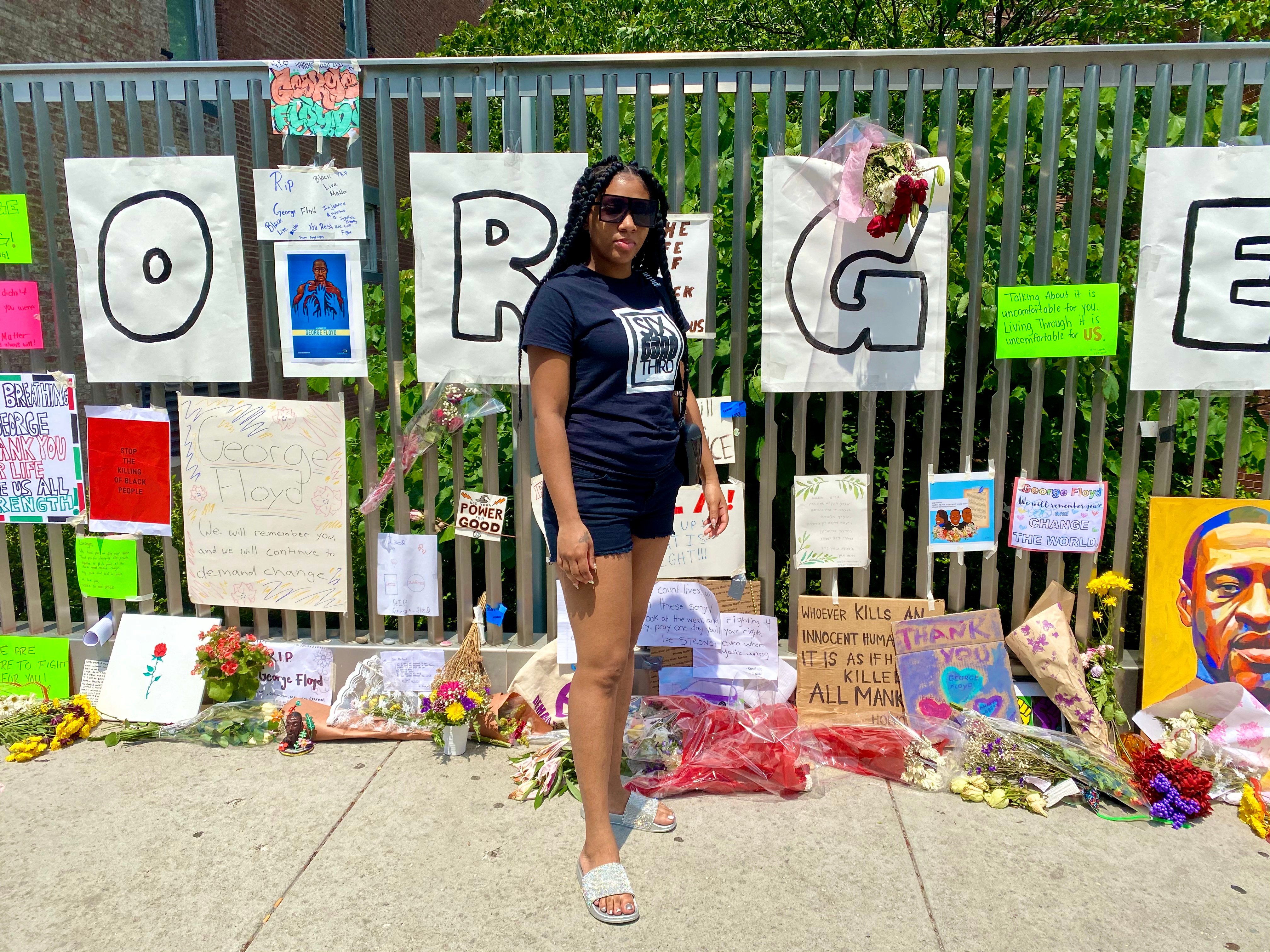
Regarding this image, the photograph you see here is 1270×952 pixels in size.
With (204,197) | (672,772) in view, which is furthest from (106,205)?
(672,772)

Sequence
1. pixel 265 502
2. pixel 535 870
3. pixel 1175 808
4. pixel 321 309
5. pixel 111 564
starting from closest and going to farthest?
pixel 535 870 < pixel 1175 808 < pixel 321 309 < pixel 265 502 < pixel 111 564

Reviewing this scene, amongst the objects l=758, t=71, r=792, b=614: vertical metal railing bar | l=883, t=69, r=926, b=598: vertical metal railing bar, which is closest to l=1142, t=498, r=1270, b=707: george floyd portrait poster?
l=883, t=69, r=926, b=598: vertical metal railing bar

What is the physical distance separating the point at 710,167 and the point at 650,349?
1.10m

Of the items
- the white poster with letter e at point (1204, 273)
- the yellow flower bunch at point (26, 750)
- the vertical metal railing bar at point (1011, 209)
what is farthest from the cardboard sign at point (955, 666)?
the yellow flower bunch at point (26, 750)

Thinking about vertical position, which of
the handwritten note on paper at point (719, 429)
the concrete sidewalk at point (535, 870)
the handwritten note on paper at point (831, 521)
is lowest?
the concrete sidewalk at point (535, 870)

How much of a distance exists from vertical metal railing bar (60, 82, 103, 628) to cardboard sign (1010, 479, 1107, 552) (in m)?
3.50

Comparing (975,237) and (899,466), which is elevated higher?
(975,237)

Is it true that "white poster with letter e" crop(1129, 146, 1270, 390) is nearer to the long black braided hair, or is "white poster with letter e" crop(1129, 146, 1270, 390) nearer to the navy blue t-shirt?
the long black braided hair

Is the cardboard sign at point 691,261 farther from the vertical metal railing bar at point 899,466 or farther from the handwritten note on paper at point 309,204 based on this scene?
the handwritten note on paper at point 309,204

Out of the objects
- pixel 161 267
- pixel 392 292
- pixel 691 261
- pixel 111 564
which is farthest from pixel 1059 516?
pixel 111 564

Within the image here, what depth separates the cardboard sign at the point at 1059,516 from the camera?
328 centimetres

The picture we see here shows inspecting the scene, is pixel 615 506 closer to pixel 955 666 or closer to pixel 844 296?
pixel 844 296

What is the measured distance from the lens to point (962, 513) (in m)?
3.35

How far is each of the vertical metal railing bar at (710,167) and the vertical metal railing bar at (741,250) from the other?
2.7 inches
